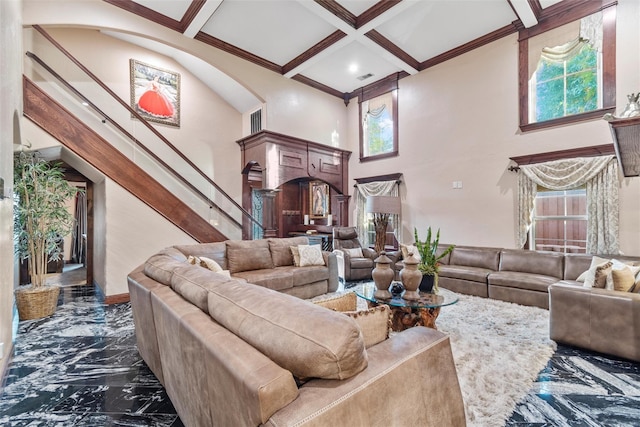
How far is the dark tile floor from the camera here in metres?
1.78

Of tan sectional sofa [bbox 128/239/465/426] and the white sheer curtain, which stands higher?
the white sheer curtain

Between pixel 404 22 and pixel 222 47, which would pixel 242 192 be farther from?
pixel 404 22

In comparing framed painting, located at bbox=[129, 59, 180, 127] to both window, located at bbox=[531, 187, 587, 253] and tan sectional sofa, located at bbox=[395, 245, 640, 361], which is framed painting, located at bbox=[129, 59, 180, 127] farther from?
window, located at bbox=[531, 187, 587, 253]

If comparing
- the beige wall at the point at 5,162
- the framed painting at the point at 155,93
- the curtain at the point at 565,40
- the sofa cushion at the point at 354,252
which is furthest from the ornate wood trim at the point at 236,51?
the curtain at the point at 565,40

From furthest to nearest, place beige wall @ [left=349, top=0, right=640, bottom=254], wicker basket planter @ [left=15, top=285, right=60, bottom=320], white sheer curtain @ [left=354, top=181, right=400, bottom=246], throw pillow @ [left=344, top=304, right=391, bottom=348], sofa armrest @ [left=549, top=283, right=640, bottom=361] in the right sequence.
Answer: white sheer curtain @ [left=354, top=181, right=400, bottom=246] < beige wall @ [left=349, top=0, right=640, bottom=254] < wicker basket planter @ [left=15, top=285, right=60, bottom=320] < sofa armrest @ [left=549, top=283, right=640, bottom=361] < throw pillow @ [left=344, top=304, right=391, bottom=348]

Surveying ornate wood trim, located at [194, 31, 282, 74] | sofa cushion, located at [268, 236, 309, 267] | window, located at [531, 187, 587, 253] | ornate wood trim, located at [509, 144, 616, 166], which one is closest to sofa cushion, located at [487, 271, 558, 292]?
window, located at [531, 187, 587, 253]

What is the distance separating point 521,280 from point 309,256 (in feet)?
9.54

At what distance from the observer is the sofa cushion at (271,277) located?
3809 mm

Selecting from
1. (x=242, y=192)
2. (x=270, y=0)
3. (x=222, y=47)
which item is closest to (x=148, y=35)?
(x=222, y=47)

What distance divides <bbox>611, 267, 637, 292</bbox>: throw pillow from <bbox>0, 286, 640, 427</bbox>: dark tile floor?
→ 61 centimetres

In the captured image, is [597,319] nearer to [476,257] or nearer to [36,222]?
[476,257]

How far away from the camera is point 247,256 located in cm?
421

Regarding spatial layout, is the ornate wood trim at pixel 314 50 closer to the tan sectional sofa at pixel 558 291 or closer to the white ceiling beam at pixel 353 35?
the white ceiling beam at pixel 353 35

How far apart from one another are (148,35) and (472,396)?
19.3 ft
